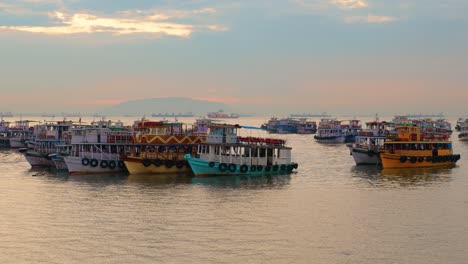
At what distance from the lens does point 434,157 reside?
216ft

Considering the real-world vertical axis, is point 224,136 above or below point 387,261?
above

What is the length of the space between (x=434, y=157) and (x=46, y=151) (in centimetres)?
4414

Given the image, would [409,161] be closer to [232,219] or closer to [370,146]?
[370,146]

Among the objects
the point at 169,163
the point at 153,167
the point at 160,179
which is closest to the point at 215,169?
the point at 169,163

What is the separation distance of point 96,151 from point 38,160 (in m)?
10.6

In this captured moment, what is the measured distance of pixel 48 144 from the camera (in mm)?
67250

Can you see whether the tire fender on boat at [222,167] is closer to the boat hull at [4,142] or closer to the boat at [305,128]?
the boat hull at [4,142]

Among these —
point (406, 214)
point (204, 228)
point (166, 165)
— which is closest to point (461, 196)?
point (406, 214)

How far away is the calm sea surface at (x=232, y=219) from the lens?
27.5m

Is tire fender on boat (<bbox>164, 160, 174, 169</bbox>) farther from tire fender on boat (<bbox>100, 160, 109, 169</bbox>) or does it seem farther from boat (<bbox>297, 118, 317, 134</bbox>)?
boat (<bbox>297, 118, 317, 134</bbox>)

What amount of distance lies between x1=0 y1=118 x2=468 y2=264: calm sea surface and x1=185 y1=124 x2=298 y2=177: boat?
1.33 m

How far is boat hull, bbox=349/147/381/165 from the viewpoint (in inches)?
2633

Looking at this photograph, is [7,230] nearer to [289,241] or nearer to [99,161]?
[289,241]

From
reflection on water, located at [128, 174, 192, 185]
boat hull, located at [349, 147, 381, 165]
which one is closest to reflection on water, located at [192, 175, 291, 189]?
reflection on water, located at [128, 174, 192, 185]
